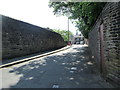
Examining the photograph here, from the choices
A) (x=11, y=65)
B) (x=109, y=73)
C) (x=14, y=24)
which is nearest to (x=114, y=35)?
(x=109, y=73)

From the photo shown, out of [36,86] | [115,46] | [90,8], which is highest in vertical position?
[90,8]

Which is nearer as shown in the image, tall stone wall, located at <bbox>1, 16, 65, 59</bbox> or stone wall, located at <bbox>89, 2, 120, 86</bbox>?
stone wall, located at <bbox>89, 2, 120, 86</bbox>

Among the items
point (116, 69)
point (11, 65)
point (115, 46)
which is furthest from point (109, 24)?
point (11, 65)

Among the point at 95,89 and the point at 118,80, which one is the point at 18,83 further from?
the point at 118,80

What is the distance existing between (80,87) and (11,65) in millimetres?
4971

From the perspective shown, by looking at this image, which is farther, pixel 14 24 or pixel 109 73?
pixel 14 24

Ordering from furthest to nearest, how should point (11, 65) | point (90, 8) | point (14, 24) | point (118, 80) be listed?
point (14, 24)
point (90, 8)
point (11, 65)
point (118, 80)

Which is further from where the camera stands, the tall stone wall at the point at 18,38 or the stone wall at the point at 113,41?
the tall stone wall at the point at 18,38

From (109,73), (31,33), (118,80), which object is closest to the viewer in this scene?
(118,80)

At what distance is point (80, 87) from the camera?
11.5ft

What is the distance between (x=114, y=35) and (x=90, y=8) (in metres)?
4.56

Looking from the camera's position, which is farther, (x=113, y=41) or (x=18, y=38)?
(x=18, y=38)

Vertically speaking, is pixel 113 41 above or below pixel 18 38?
below

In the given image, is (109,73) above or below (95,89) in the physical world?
above
